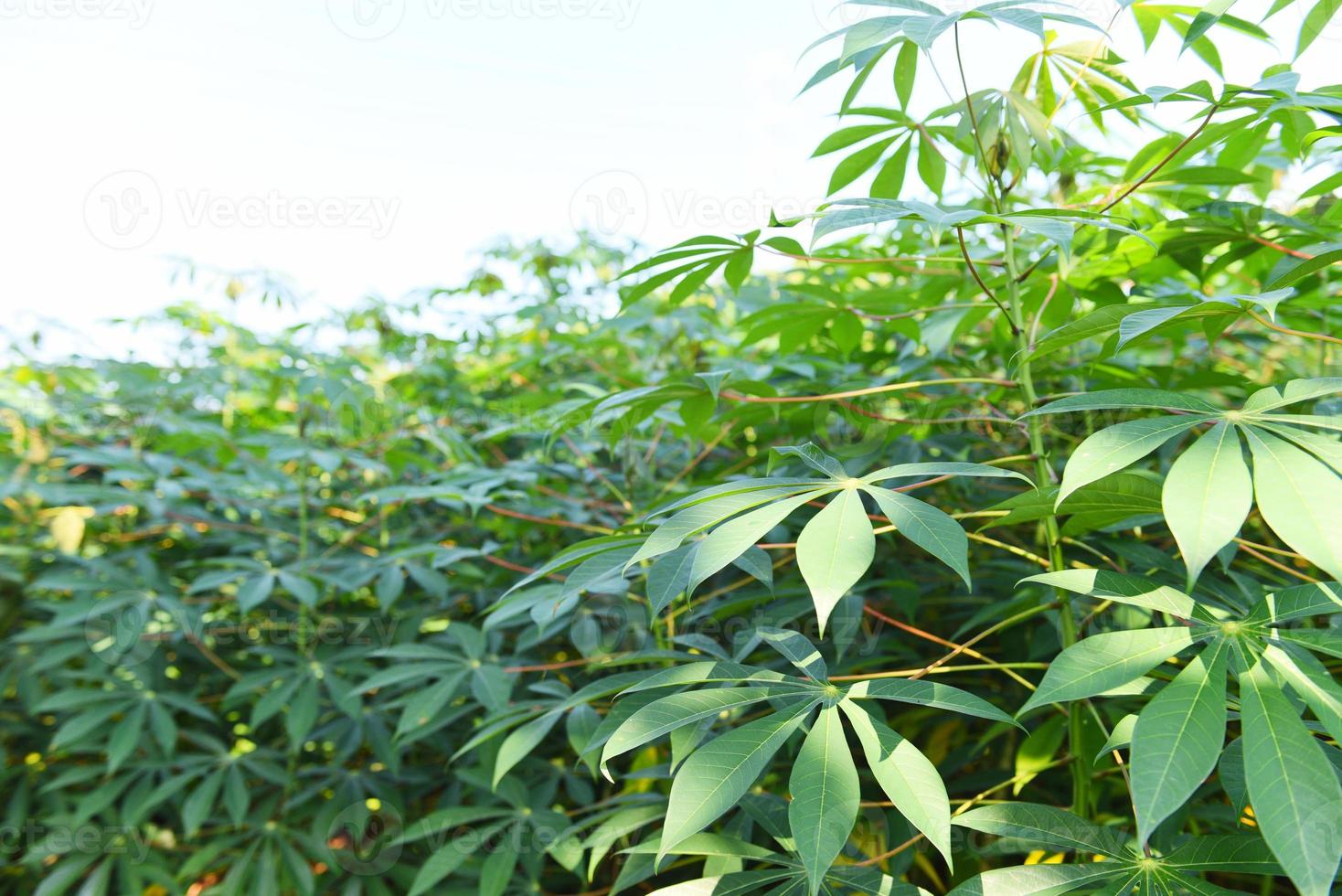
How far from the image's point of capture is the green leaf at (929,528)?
24.2 inches

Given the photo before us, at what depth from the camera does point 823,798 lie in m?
0.62

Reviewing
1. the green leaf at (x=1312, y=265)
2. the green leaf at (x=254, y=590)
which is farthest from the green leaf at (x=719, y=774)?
the green leaf at (x=254, y=590)

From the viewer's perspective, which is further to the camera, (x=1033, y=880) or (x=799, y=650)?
(x=799, y=650)

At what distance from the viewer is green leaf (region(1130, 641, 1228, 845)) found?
51 cm

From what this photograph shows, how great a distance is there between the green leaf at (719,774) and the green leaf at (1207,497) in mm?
336

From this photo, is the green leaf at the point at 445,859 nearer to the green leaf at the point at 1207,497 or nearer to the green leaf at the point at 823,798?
the green leaf at the point at 823,798

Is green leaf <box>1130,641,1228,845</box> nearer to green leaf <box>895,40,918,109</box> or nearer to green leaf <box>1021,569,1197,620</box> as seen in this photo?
green leaf <box>1021,569,1197,620</box>

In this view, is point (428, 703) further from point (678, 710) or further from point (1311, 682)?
point (1311, 682)

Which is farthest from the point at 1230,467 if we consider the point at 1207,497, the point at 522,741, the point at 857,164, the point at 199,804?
the point at 199,804

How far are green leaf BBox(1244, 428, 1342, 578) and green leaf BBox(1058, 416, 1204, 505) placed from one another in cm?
6

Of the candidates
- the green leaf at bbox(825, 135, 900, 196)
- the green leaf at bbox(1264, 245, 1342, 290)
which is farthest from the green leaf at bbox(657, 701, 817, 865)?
the green leaf at bbox(825, 135, 900, 196)

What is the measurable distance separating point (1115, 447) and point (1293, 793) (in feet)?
0.84

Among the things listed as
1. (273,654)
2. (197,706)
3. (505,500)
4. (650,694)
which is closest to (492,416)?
(505,500)

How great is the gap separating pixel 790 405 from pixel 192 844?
1.66m
